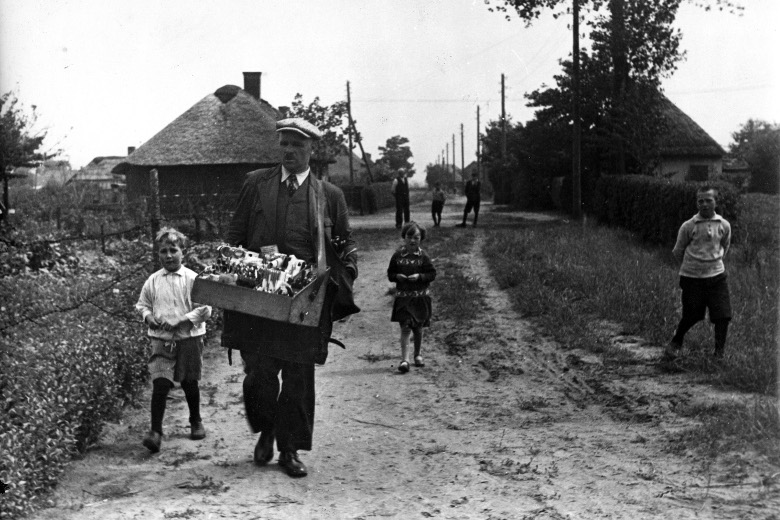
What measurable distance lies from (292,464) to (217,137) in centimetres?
2966

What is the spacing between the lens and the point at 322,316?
17.7 ft

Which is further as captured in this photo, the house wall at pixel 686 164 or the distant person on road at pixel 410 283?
the house wall at pixel 686 164

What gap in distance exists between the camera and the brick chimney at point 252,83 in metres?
38.0

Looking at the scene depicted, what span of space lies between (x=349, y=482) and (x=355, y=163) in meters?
90.3

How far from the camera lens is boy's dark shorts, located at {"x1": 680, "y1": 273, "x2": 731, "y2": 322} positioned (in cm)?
819

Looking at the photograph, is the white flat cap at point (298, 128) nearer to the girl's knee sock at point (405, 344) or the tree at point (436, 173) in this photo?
the girl's knee sock at point (405, 344)

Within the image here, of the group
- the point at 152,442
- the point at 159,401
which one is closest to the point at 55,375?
the point at 159,401

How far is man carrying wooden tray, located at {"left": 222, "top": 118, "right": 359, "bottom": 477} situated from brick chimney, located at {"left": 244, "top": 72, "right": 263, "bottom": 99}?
33538 mm

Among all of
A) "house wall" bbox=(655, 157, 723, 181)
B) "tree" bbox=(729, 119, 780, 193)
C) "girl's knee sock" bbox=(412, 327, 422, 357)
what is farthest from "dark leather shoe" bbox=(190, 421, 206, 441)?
"tree" bbox=(729, 119, 780, 193)

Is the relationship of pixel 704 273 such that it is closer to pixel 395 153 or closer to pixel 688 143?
pixel 688 143

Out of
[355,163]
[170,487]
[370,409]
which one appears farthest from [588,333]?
[355,163]

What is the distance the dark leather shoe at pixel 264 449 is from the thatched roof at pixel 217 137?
1087 inches

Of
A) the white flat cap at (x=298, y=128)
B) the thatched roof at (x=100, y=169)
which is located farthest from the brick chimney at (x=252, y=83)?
the thatched roof at (x=100, y=169)

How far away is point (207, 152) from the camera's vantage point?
33.2 meters
